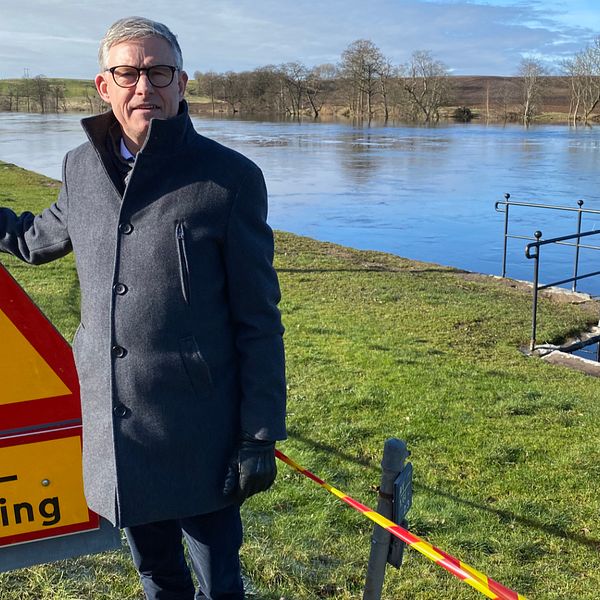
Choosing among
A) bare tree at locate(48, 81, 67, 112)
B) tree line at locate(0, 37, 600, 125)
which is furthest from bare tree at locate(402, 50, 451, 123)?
bare tree at locate(48, 81, 67, 112)

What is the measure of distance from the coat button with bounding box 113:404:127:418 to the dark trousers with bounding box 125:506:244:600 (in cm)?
39

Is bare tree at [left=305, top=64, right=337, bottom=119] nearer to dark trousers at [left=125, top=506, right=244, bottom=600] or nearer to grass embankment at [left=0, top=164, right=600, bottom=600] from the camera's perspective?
grass embankment at [left=0, top=164, right=600, bottom=600]

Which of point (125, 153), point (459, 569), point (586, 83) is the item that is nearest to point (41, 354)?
point (125, 153)

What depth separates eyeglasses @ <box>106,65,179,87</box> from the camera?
5.91 feet

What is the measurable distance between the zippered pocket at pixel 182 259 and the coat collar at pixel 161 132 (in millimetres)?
192

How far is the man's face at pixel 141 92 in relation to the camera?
1794 millimetres

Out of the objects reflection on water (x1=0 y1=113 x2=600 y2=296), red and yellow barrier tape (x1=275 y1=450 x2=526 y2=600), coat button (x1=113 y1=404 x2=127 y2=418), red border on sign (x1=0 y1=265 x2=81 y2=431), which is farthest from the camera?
reflection on water (x1=0 y1=113 x2=600 y2=296)

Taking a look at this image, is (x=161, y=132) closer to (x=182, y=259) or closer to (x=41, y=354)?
(x=182, y=259)

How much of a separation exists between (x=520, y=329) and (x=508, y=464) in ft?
12.1

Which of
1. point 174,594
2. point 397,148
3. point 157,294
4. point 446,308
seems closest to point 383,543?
point 174,594

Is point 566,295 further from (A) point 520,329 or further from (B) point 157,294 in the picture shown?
(B) point 157,294

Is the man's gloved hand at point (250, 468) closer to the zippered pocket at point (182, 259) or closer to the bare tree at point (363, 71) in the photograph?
the zippered pocket at point (182, 259)

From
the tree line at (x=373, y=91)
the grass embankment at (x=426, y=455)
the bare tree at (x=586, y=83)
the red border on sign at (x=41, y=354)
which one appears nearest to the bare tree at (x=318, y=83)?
the tree line at (x=373, y=91)

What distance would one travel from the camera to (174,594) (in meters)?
2.27
